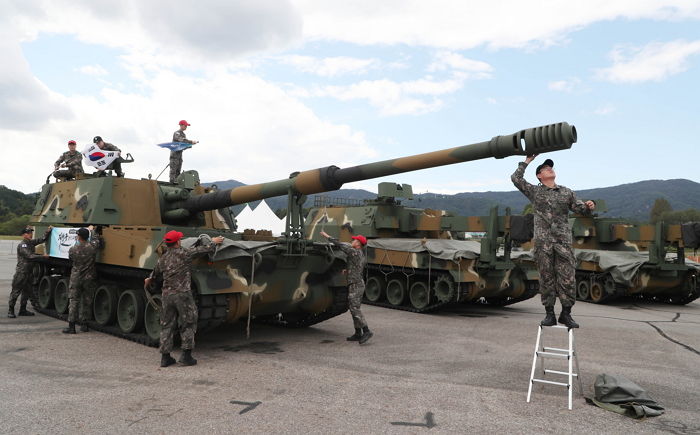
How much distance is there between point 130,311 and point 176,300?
2354mm

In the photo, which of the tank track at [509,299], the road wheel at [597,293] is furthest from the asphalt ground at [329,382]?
the road wheel at [597,293]

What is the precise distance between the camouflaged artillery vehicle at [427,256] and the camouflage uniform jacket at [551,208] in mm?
6491

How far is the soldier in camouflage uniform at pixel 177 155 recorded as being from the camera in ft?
35.8

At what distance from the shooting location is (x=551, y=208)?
5418 mm

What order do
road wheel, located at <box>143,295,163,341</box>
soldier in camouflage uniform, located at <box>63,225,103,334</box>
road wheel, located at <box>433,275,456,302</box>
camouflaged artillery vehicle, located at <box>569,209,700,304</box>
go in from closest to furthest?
1. road wheel, located at <box>143,295,163,341</box>
2. soldier in camouflage uniform, located at <box>63,225,103,334</box>
3. road wheel, located at <box>433,275,456,302</box>
4. camouflaged artillery vehicle, located at <box>569,209,700,304</box>

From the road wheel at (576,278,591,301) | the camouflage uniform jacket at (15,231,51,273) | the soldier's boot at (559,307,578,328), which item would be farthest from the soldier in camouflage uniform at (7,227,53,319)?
the road wheel at (576,278,591,301)

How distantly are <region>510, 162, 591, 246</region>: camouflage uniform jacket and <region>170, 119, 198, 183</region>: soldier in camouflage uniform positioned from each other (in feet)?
24.3

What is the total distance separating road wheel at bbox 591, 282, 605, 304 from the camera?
15.6 m

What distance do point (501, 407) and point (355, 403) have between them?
1.39m

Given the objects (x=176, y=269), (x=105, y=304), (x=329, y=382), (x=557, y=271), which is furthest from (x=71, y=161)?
(x=557, y=271)

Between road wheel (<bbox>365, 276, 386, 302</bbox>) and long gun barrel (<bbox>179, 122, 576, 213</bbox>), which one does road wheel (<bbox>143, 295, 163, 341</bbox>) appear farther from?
road wheel (<bbox>365, 276, 386, 302</bbox>)

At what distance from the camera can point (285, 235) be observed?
811 cm

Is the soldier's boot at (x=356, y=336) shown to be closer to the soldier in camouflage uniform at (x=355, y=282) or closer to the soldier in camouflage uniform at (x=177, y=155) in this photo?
the soldier in camouflage uniform at (x=355, y=282)

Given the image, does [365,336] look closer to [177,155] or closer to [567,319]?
[567,319]
